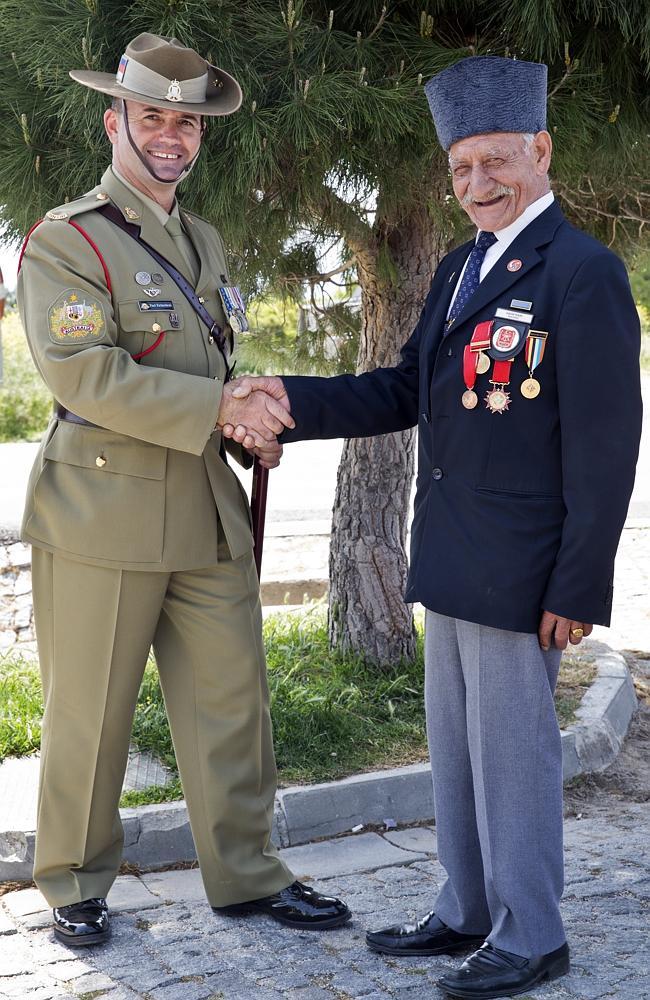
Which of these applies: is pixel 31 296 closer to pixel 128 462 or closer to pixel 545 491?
pixel 128 462

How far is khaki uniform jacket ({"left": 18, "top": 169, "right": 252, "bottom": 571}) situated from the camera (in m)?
2.73

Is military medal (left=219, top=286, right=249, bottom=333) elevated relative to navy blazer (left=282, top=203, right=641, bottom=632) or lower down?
elevated

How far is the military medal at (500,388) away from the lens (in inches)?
100

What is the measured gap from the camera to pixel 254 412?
2.90m

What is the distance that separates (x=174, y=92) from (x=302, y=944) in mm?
2170

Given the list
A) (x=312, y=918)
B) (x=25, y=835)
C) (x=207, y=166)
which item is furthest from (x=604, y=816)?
(x=207, y=166)

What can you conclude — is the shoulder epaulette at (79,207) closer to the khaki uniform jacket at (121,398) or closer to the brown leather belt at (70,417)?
the khaki uniform jacket at (121,398)

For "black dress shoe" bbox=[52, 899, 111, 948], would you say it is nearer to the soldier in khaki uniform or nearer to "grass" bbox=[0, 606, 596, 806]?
the soldier in khaki uniform

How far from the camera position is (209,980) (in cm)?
267

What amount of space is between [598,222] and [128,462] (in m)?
2.96

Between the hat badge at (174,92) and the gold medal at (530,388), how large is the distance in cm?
114

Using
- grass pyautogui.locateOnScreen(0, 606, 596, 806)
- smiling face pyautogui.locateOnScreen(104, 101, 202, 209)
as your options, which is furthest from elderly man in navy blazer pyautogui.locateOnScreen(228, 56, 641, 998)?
grass pyautogui.locateOnScreen(0, 606, 596, 806)

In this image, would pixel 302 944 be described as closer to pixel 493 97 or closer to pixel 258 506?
pixel 258 506

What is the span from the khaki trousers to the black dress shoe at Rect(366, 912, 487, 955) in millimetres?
362
